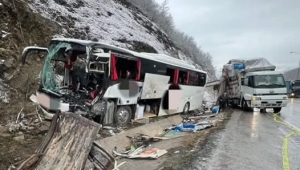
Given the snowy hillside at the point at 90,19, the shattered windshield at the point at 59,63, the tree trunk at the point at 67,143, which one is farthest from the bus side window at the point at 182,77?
the tree trunk at the point at 67,143

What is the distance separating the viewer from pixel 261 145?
29.7ft

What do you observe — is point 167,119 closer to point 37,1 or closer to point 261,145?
point 261,145

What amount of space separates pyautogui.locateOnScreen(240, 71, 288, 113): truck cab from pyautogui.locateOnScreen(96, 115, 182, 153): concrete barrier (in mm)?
5554

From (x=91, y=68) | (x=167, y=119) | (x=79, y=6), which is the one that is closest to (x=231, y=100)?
(x=167, y=119)

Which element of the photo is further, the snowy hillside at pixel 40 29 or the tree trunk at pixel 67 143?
the snowy hillside at pixel 40 29

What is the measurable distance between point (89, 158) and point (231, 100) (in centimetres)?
1894

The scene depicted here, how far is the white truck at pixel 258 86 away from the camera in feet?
60.2

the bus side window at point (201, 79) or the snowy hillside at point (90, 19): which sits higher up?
the snowy hillside at point (90, 19)

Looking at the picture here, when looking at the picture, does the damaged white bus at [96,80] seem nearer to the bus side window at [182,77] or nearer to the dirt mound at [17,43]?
the dirt mound at [17,43]

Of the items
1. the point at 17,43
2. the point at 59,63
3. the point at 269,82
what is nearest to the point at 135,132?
the point at 59,63

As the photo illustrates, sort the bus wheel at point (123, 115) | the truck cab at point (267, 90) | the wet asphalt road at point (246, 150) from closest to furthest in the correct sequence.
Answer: the wet asphalt road at point (246, 150) < the bus wheel at point (123, 115) < the truck cab at point (267, 90)

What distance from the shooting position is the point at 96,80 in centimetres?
1016

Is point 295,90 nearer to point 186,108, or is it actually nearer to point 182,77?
point 186,108

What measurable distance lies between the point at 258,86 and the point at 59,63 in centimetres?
1244
